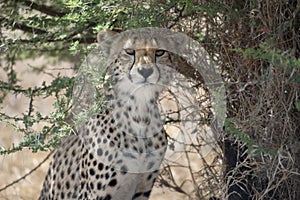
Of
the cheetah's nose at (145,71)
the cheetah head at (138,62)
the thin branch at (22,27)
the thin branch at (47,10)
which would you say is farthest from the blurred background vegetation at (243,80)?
the thin branch at (47,10)

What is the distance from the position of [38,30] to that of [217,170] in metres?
1.52

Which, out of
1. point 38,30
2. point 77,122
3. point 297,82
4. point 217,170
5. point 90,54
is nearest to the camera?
point 297,82

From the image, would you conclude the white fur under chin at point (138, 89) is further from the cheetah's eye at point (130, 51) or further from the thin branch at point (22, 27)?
the thin branch at point (22, 27)

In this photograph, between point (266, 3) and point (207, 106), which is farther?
point (207, 106)

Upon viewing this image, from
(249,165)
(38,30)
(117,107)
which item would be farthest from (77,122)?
(38,30)

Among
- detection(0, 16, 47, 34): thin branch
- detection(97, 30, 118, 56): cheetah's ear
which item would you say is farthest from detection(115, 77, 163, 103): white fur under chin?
detection(0, 16, 47, 34): thin branch

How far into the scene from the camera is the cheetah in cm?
400

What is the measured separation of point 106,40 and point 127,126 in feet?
1.46

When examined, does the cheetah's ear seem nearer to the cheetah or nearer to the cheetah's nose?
the cheetah

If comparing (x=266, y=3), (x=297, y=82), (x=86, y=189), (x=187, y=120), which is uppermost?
(x=266, y=3)

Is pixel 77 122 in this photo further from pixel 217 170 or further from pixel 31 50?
pixel 31 50

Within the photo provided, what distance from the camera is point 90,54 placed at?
14.4 ft

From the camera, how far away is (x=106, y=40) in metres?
4.17

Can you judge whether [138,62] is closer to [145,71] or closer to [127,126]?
[145,71]
